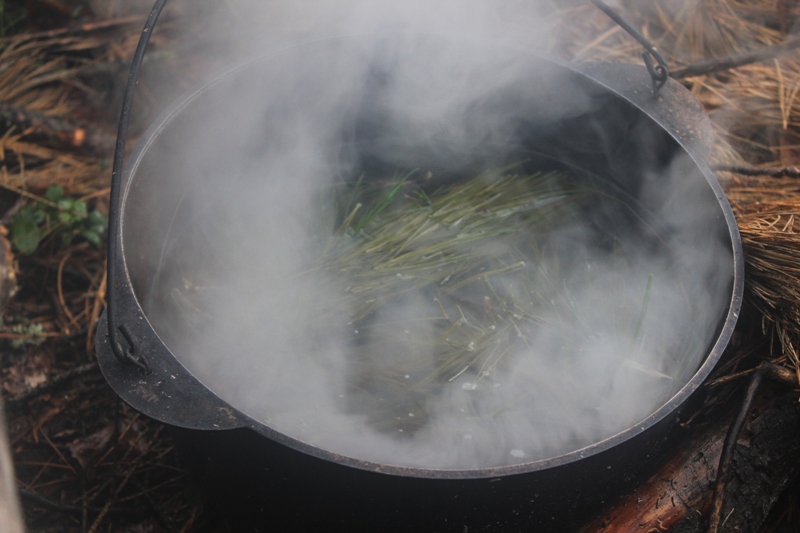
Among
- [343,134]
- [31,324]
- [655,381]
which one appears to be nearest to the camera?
[655,381]

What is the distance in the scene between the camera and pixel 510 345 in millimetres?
1857

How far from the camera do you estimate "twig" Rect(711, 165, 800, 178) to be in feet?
6.82

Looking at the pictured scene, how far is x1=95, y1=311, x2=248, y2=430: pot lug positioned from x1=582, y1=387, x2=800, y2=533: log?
0.93 meters

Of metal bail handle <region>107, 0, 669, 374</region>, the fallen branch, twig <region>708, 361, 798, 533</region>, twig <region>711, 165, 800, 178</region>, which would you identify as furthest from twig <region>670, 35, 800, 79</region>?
the fallen branch

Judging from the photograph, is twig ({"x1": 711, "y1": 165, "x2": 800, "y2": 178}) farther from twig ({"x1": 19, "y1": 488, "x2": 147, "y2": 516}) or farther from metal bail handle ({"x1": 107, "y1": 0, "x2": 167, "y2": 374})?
twig ({"x1": 19, "y1": 488, "x2": 147, "y2": 516})

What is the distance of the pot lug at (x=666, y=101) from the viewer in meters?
1.79

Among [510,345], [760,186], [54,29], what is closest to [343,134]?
[510,345]

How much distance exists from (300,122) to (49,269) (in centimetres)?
112

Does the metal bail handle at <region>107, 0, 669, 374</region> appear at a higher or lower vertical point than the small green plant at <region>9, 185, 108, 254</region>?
higher

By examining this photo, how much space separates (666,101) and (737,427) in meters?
0.95

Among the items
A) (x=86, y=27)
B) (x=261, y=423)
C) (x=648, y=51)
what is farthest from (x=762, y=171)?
(x=86, y=27)

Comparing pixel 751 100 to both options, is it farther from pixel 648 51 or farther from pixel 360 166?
pixel 360 166

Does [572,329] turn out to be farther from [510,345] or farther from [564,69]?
[564,69]

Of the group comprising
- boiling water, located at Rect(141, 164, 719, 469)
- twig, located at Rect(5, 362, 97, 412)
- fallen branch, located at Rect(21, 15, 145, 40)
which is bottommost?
twig, located at Rect(5, 362, 97, 412)
